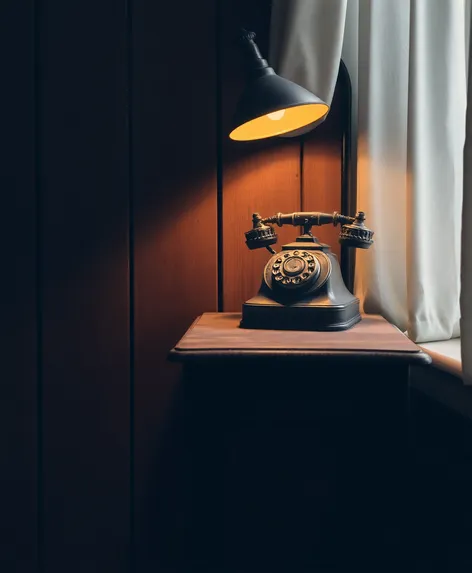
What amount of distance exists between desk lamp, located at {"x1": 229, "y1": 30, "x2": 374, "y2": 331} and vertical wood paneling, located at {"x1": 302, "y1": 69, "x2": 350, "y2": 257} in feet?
0.74

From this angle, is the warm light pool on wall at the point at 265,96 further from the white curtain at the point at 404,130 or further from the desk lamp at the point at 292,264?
the white curtain at the point at 404,130

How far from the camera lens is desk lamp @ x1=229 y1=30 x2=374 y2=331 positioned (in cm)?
105

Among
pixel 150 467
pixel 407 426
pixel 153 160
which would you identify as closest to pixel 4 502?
pixel 150 467

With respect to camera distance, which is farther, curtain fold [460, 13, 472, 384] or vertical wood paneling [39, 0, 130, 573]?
vertical wood paneling [39, 0, 130, 573]

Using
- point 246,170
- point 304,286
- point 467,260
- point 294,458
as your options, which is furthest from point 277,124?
point 294,458

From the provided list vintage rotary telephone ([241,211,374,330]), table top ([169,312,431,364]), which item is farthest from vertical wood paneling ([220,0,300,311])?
table top ([169,312,431,364])

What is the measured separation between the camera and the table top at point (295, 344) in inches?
34.2

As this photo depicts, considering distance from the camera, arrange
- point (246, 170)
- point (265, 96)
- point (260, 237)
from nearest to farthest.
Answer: point (265, 96) < point (260, 237) < point (246, 170)

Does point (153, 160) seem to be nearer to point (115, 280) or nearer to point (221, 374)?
point (115, 280)

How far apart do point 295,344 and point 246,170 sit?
0.60 metres

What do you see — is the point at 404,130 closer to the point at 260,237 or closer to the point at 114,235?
the point at 260,237

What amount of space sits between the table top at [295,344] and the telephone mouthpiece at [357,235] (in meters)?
0.16

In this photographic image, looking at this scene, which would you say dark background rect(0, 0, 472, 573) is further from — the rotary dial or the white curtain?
the rotary dial

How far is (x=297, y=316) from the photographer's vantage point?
3.46 feet
